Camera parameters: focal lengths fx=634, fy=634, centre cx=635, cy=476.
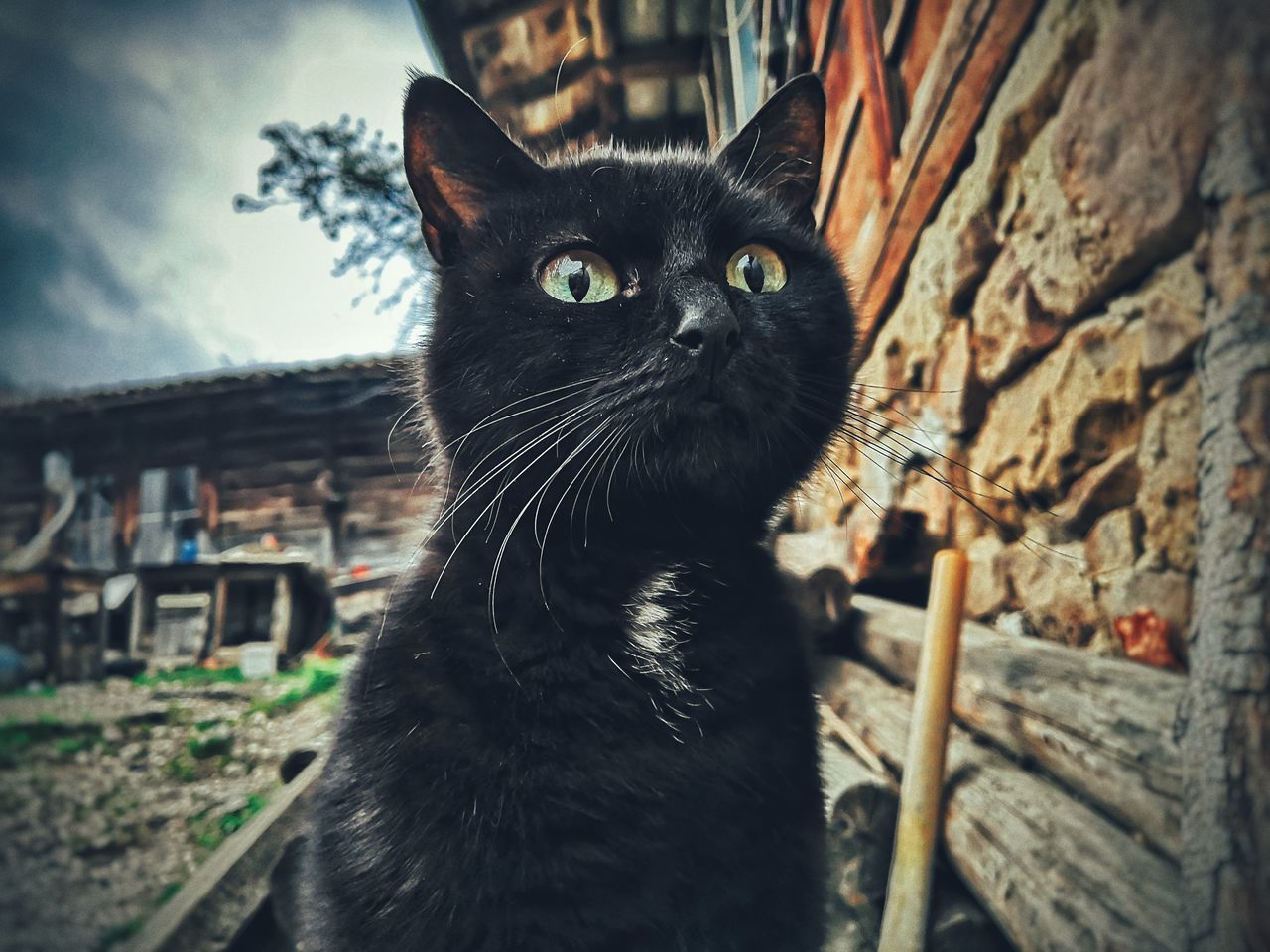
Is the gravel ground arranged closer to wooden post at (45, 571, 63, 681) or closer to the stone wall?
wooden post at (45, 571, 63, 681)

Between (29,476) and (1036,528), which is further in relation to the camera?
(29,476)

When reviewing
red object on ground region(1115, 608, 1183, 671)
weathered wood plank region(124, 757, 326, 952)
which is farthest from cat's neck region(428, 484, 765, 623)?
red object on ground region(1115, 608, 1183, 671)

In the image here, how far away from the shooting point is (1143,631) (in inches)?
47.1

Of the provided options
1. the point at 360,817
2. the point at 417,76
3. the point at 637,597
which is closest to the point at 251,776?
the point at 360,817

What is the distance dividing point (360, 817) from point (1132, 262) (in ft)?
5.25

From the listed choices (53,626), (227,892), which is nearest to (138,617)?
(53,626)

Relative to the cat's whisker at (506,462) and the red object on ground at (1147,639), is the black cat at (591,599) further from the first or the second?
the red object on ground at (1147,639)

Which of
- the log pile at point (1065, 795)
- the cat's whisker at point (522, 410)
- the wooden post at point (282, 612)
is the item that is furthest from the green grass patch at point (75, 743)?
the log pile at point (1065, 795)

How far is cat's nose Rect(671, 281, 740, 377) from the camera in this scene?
82 cm

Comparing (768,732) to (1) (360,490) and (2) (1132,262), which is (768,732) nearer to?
(2) (1132,262)

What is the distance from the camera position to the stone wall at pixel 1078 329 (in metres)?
1.08

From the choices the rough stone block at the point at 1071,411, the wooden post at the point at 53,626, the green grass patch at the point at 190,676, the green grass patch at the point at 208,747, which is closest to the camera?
the rough stone block at the point at 1071,411

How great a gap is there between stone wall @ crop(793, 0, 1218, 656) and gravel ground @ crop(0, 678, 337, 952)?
1730 millimetres

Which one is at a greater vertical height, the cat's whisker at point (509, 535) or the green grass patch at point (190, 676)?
the cat's whisker at point (509, 535)
